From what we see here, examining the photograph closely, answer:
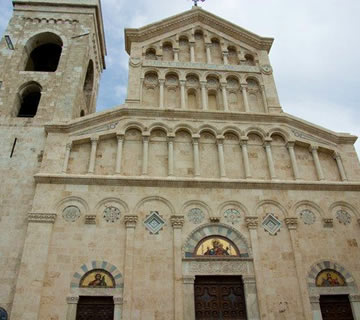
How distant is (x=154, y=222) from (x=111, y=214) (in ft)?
5.18

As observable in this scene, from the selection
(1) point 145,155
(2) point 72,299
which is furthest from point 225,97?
(2) point 72,299

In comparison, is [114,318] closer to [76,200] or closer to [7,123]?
[76,200]

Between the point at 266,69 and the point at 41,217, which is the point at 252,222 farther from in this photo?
the point at 266,69

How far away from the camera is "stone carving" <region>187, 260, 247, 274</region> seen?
1177 centimetres

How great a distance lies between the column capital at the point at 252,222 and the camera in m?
→ 12.7

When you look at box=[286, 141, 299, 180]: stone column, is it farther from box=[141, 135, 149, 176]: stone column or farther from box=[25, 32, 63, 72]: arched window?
box=[25, 32, 63, 72]: arched window

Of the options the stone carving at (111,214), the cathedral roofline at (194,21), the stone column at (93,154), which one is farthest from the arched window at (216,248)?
the cathedral roofline at (194,21)

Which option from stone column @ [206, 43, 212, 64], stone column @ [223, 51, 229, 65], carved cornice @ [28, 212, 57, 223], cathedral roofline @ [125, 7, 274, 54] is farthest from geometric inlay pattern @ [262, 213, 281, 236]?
cathedral roofline @ [125, 7, 274, 54]

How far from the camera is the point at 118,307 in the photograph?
10945 millimetres

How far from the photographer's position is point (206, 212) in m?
12.9

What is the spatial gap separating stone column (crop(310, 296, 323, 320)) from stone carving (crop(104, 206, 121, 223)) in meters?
7.23

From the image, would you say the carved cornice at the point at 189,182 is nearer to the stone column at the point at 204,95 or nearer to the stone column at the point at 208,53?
the stone column at the point at 204,95

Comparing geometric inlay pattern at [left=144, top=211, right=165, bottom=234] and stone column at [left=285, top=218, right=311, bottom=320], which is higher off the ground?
geometric inlay pattern at [left=144, top=211, right=165, bottom=234]

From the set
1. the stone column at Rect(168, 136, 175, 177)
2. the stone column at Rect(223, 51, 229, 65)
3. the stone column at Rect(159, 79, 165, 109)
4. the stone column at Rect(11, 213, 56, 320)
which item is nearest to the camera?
the stone column at Rect(11, 213, 56, 320)
